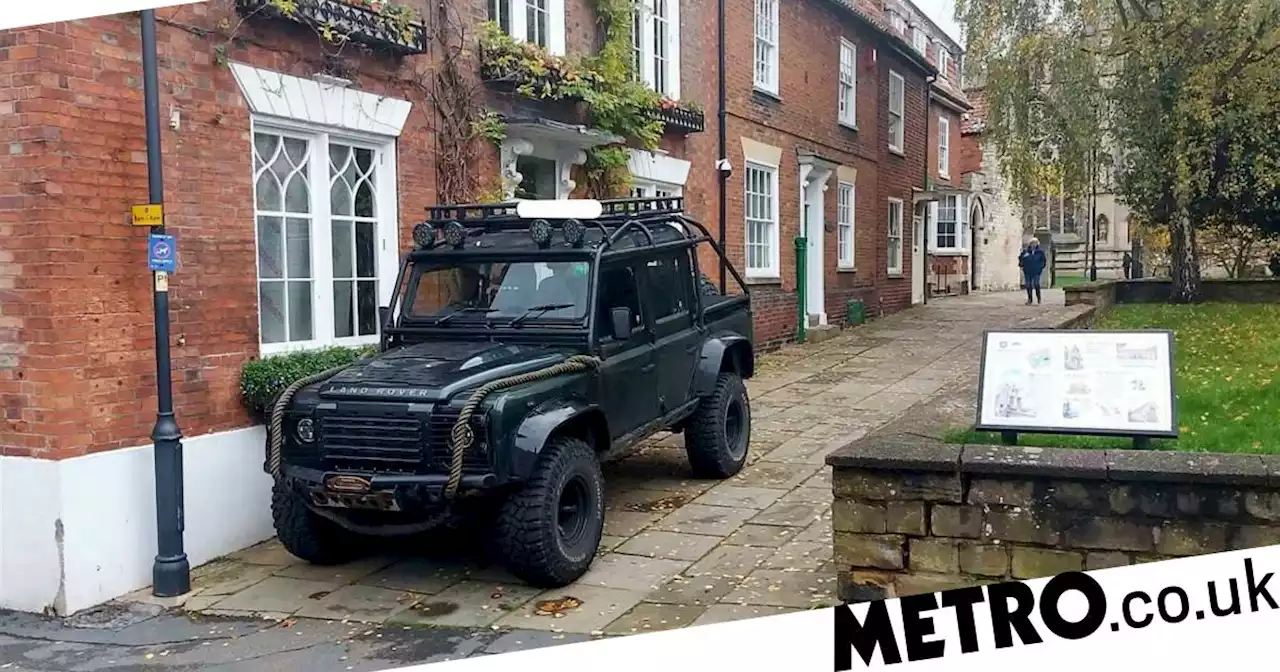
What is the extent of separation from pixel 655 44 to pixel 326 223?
20.6 feet

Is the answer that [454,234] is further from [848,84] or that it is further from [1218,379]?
[848,84]

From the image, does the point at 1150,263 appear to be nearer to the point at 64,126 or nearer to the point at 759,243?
the point at 759,243

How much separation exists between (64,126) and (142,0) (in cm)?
82

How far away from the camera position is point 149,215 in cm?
594

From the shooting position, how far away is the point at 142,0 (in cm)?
591

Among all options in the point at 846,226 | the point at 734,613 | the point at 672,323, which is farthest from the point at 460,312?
the point at 846,226

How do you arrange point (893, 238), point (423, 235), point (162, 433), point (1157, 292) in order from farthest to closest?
point (893, 238) < point (1157, 292) < point (423, 235) < point (162, 433)

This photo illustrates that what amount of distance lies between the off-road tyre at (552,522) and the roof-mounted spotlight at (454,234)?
1.71m

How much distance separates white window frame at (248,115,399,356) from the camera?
726cm

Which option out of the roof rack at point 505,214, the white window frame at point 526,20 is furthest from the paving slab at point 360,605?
the white window frame at point 526,20

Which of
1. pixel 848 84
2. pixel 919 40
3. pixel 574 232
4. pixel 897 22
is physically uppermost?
pixel 919 40

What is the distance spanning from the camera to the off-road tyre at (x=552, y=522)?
18.0ft

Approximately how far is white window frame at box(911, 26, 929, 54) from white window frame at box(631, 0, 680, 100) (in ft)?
54.3

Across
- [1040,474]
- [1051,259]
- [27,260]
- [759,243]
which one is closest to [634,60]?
[759,243]
